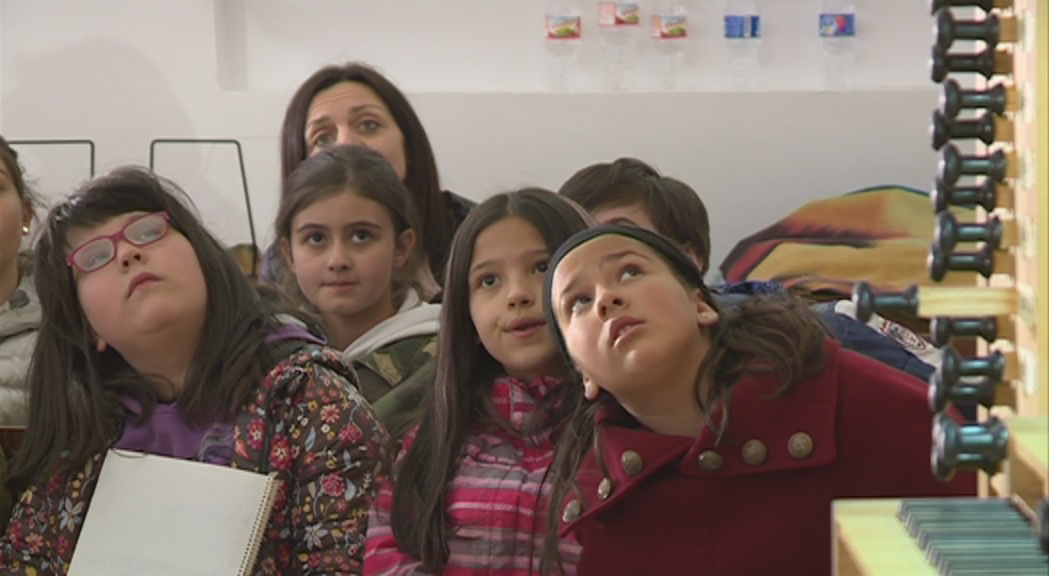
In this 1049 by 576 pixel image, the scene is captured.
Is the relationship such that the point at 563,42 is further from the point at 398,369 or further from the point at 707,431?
the point at 707,431

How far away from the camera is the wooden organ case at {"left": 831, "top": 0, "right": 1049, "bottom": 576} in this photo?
2.66 ft

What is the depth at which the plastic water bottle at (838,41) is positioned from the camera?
4.66 m

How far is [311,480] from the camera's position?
1.88 meters

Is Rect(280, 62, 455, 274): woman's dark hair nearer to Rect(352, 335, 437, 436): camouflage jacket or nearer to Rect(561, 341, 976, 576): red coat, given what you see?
Rect(352, 335, 437, 436): camouflage jacket

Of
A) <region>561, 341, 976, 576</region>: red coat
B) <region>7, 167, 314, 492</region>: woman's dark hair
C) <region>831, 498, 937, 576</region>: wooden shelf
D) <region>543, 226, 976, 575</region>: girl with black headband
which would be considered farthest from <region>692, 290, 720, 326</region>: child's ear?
<region>831, 498, 937, 576</region>: wooden shelf

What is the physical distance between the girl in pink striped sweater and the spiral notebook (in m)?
0.15

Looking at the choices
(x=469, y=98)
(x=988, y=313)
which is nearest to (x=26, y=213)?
(x=988, y=313)

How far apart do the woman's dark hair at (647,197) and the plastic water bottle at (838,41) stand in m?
2.25

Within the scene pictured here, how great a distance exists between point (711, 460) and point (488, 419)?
376 mm

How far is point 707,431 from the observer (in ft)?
5.20

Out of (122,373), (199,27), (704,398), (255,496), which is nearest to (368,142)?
(122,373)

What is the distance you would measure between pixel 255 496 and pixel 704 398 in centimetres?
52

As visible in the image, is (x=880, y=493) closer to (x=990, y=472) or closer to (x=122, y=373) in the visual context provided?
(x=990, y=472)

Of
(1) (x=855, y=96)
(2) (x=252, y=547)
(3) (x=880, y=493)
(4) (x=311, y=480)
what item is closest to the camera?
(3) (x=880, y=493)
